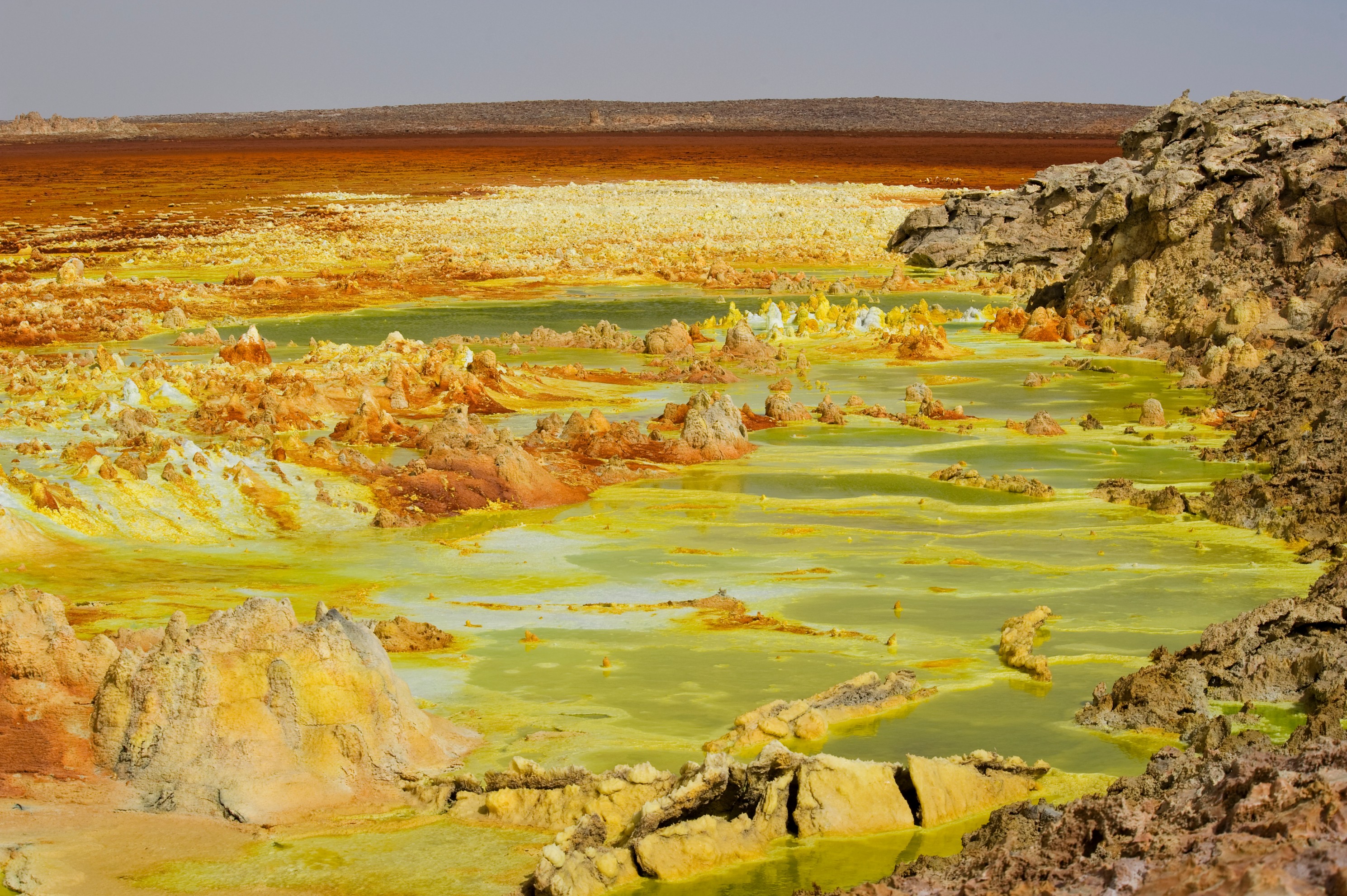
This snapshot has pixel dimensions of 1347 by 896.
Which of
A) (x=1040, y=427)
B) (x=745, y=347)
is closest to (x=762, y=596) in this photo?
(x=1040, y=427)

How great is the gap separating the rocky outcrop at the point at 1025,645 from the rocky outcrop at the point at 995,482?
8.76 feet

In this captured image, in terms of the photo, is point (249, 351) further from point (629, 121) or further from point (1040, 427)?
point (629, 121)

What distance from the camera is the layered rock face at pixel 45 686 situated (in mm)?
4152

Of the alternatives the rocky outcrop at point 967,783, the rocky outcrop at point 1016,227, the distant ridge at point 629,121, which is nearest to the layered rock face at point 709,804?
the rocky outcrop at point 967,783

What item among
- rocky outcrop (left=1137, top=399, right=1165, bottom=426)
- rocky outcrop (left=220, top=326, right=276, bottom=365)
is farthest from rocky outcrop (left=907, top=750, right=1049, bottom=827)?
rocky outcrop (left=220, top=326, right=276, bottom=365)

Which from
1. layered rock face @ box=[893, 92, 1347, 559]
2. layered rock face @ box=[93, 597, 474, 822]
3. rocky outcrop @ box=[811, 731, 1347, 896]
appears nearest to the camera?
rocky outcrop @ box=[811, 731, 1347, 896]

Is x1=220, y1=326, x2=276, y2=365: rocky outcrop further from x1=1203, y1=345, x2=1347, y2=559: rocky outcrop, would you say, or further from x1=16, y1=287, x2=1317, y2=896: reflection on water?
x1=1203, y1=345, x2=1347, y2=559: rocky outcrop

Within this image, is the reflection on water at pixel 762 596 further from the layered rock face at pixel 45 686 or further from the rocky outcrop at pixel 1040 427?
the layered rock face at pixel 45 686

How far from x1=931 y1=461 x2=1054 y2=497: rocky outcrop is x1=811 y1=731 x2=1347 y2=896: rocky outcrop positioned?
16.3 ft

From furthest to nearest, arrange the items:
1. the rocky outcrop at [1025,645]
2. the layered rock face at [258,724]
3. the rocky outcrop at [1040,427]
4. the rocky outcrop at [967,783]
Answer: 1. the rocky outcrop at [1040,427]
2. the rocky outcrop at [1025,645]
3. the layered rock face at [258,724]
4. the rocky outcrop at [967,783]

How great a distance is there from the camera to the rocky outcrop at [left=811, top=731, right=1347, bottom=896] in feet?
8.71

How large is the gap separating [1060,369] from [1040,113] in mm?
136165

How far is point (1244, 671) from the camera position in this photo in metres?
4.83

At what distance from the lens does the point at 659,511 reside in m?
8.16
